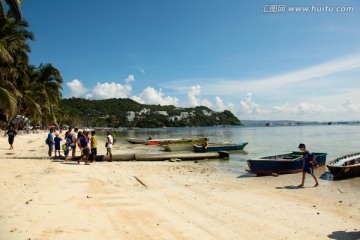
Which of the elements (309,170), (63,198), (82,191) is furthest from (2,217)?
(309,170)

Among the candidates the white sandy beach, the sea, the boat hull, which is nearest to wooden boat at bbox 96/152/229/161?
the sea

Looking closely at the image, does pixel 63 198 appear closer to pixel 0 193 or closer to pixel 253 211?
pixel 0 193

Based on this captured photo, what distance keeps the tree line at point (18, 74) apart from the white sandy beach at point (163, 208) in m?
9.06

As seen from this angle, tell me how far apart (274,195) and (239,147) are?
2182 cm

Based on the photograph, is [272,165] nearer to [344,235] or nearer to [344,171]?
[344,171]

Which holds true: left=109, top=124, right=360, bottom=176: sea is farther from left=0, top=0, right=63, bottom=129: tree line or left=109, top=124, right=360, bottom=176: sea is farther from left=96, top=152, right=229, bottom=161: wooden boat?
left=0, top=0, right=63, bottom=129: tree line

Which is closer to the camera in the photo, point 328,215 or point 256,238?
point 256,238

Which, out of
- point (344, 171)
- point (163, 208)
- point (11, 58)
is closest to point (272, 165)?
point (344, 171)

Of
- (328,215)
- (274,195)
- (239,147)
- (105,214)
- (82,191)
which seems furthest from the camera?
(239,147)

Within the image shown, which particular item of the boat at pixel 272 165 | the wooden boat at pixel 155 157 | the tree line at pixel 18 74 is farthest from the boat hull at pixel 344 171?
the tree line at pixel 18 74

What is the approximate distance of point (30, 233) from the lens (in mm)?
5613

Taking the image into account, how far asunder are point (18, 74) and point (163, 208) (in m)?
30.0

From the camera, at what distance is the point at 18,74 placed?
31391 millimetres

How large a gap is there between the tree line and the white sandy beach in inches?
357
